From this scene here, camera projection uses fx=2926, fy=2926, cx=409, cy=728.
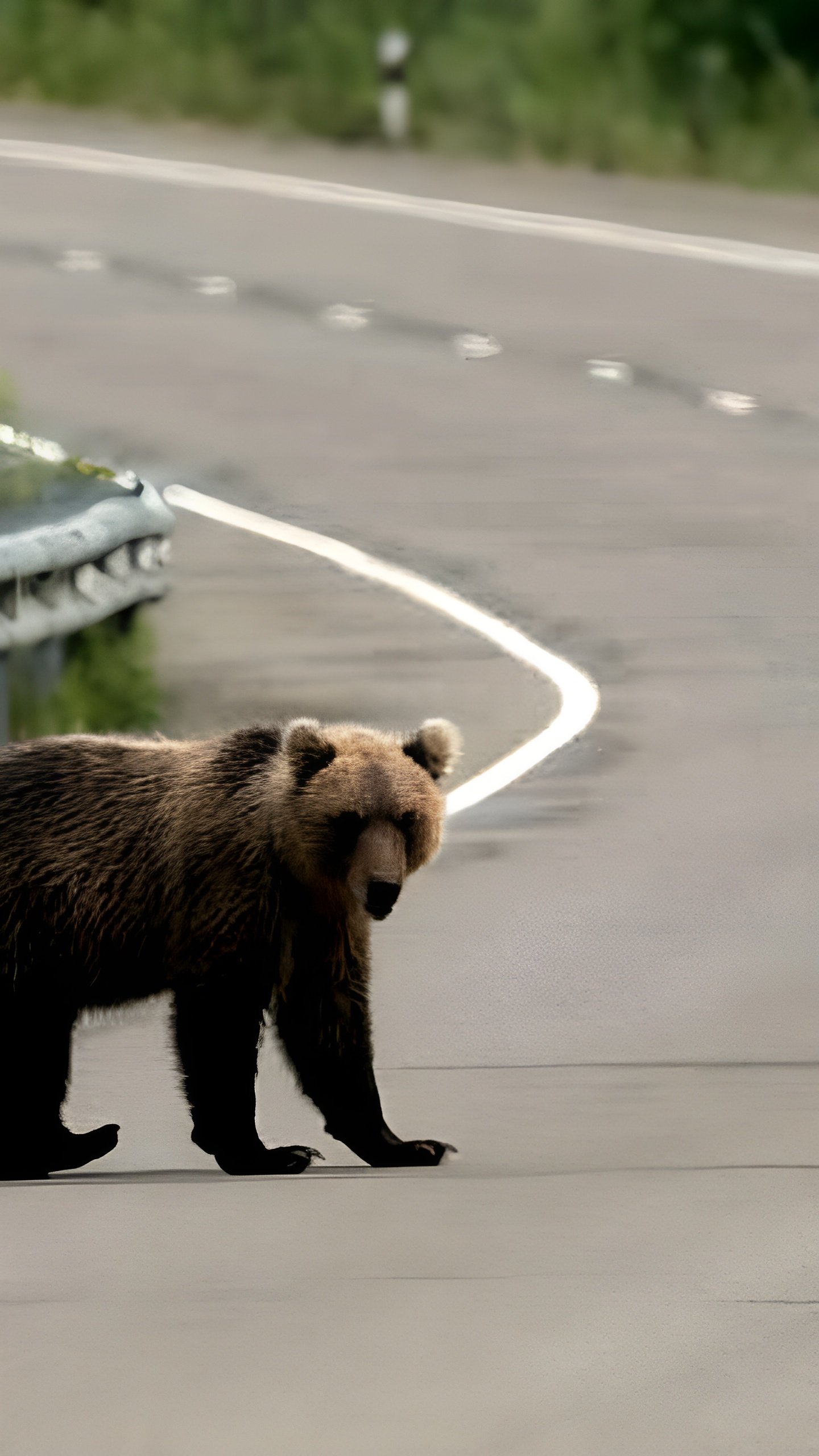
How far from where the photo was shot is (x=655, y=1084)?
30.3 feet

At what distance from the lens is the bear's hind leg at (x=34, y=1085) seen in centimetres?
769

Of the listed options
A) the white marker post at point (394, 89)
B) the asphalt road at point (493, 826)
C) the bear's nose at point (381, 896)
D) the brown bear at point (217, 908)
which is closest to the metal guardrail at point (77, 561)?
the asphalt road at point (493, 826)

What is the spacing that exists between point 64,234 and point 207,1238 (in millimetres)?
21695

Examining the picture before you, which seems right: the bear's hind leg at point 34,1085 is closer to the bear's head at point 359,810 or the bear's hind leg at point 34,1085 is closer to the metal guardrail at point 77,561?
the bear's head at point 359,810

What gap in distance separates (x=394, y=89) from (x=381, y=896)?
85.0ft

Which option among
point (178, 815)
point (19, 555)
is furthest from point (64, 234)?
point (178, 815)

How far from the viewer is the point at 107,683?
540 inches

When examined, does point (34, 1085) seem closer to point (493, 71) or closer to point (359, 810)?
point (359, 810)

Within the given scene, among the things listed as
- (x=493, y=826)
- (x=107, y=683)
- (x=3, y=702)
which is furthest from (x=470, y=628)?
(x=3, y=702)

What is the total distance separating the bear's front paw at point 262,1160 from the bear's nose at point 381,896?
→ 0.86m

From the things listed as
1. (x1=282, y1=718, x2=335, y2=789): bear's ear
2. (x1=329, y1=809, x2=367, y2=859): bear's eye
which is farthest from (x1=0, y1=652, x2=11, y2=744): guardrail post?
(x1=329, y1=809, x2=367, y2=859): bear's eye

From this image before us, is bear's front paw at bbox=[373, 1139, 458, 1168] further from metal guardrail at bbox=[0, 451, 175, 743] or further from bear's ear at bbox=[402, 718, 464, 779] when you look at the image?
metal guardrail at bbox=[0, 451, 175, 743]

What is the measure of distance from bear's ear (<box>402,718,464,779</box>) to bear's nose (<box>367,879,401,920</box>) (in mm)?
526

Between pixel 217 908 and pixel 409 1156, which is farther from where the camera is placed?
pixel 409 1156
